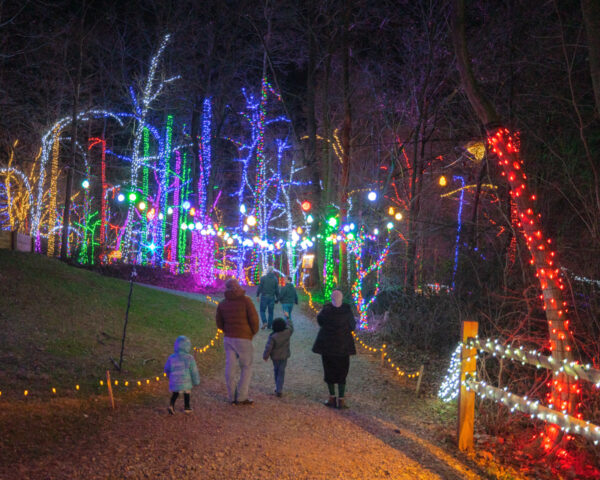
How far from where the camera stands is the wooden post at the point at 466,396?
595cm

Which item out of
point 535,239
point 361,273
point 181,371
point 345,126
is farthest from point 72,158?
point 535,239

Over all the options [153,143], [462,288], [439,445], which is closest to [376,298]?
[462,288]

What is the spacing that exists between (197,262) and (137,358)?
17.6 meters

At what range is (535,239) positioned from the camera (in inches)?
271

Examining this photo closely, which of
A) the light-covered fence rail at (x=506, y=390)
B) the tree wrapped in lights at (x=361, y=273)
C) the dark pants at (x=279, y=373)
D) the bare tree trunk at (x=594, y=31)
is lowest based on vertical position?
the dark pants at (x=279, y=373)

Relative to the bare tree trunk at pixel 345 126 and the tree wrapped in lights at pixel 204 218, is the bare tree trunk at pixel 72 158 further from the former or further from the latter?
the bare tree trunk at pixel 345 126

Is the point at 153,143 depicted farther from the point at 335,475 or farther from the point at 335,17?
the point at 335,475

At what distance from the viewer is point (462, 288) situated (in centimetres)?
1256

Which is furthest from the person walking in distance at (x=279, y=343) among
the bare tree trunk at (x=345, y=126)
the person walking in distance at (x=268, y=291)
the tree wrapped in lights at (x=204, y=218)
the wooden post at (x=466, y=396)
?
the tree wrapped in lights at (x=204, y=218)

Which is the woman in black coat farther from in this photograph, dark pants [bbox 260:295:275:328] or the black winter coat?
dark pants [bbox 260:295:275:328]

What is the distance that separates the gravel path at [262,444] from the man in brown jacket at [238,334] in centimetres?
29

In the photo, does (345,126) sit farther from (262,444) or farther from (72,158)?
(262,444)

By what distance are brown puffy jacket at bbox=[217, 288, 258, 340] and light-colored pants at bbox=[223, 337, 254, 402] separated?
4.0 inches

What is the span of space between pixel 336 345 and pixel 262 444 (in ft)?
7.60
